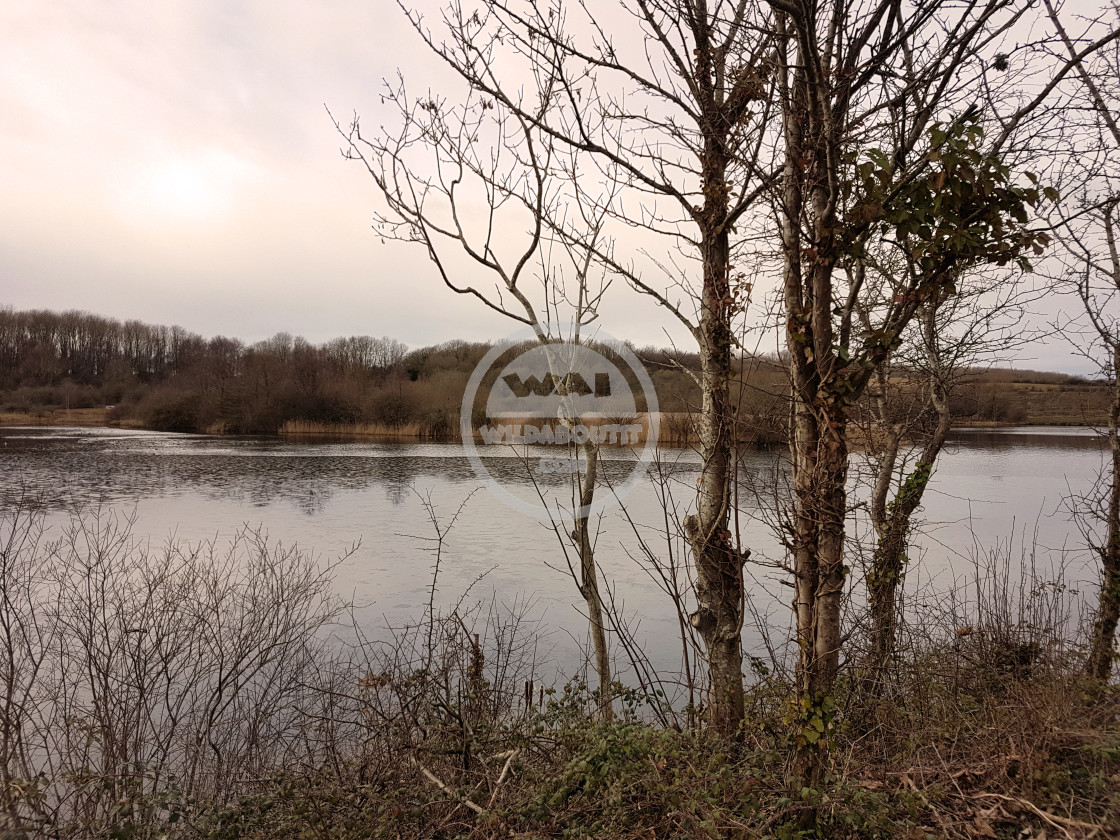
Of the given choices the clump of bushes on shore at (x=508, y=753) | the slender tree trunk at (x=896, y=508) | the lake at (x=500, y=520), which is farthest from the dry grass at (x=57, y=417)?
the slender tree trunk at (x=896, y=508)

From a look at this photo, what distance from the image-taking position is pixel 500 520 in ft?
53.9

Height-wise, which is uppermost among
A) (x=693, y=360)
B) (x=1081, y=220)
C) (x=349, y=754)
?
(x=1081, y=220)

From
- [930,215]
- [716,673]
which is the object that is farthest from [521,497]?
[930,215]

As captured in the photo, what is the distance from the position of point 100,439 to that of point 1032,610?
40.4 metres

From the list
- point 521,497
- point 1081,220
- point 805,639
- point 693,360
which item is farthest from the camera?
point 521,497

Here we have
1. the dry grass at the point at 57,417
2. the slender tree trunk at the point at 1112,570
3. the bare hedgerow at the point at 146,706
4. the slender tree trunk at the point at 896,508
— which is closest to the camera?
the bare hedgerow at the point at 146,706

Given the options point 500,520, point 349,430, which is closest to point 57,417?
point 349,430

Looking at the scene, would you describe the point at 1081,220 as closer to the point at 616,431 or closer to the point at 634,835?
the point at 634,835

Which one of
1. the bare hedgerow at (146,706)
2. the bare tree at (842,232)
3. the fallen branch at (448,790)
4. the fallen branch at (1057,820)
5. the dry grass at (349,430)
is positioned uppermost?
the bare tree at (842,232)

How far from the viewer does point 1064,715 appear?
382cm

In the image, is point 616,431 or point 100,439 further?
point 100,439

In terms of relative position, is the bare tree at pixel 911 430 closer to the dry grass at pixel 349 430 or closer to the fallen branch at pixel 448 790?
the fallen branch at pixel 448 790

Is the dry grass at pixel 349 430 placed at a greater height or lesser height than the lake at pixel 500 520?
greater

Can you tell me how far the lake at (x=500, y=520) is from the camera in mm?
9094
